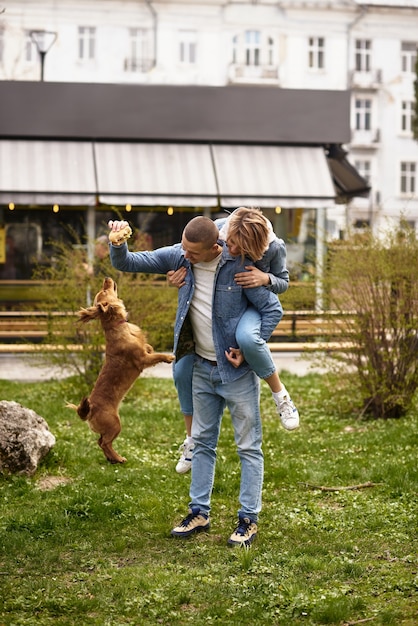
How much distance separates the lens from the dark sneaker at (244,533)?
575cm

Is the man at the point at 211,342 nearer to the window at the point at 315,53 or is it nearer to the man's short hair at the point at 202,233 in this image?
the man's short hair at the point at 202,233

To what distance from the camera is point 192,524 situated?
599 centimetres

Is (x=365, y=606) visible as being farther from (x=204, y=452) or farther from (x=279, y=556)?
(x=204, y=452)

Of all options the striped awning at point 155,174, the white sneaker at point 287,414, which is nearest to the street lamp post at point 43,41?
the striped awning at point 155,174

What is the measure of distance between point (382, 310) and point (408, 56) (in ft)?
138

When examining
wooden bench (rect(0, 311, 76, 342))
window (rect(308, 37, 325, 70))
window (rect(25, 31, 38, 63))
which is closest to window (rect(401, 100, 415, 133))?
window (rect(308, 37, 325, 70))

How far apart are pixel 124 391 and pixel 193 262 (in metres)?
1.04

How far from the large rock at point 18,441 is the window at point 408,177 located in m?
41.9

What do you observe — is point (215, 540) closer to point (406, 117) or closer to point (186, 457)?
point (186, 457)

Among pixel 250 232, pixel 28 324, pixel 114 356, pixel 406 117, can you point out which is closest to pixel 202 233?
pixel 250 232

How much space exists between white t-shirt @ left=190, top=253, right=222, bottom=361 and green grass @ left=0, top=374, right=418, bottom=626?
111 cm

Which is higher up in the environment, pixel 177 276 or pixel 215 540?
pixel 177 276

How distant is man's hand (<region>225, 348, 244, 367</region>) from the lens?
5.59 meters

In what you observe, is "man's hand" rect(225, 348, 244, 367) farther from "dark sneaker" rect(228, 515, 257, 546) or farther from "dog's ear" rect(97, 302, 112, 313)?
"dark sneaker" rect(228, 515, 257, 546)
